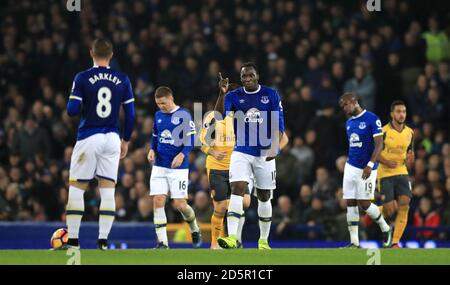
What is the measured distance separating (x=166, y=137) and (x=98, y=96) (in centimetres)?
358

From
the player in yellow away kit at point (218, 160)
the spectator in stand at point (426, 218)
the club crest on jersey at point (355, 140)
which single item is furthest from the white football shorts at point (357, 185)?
the spectator in stand at point (426, 218)

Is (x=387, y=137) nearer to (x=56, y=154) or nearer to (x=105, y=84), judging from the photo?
(x=105, y=84)

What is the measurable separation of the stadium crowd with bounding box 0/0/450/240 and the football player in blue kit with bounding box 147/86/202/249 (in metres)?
4.27

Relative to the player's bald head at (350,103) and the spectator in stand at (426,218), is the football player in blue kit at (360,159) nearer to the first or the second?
the player's bald head at (350,103)

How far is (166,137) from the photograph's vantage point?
16.2 m

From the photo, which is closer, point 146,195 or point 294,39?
point 146,195

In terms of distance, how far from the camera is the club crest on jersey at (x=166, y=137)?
16125 millimetres

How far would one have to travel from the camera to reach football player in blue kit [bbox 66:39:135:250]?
12648 millimetres

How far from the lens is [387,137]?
17.8 m

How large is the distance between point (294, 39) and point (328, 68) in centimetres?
137

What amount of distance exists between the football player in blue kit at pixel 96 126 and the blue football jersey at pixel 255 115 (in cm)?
199
